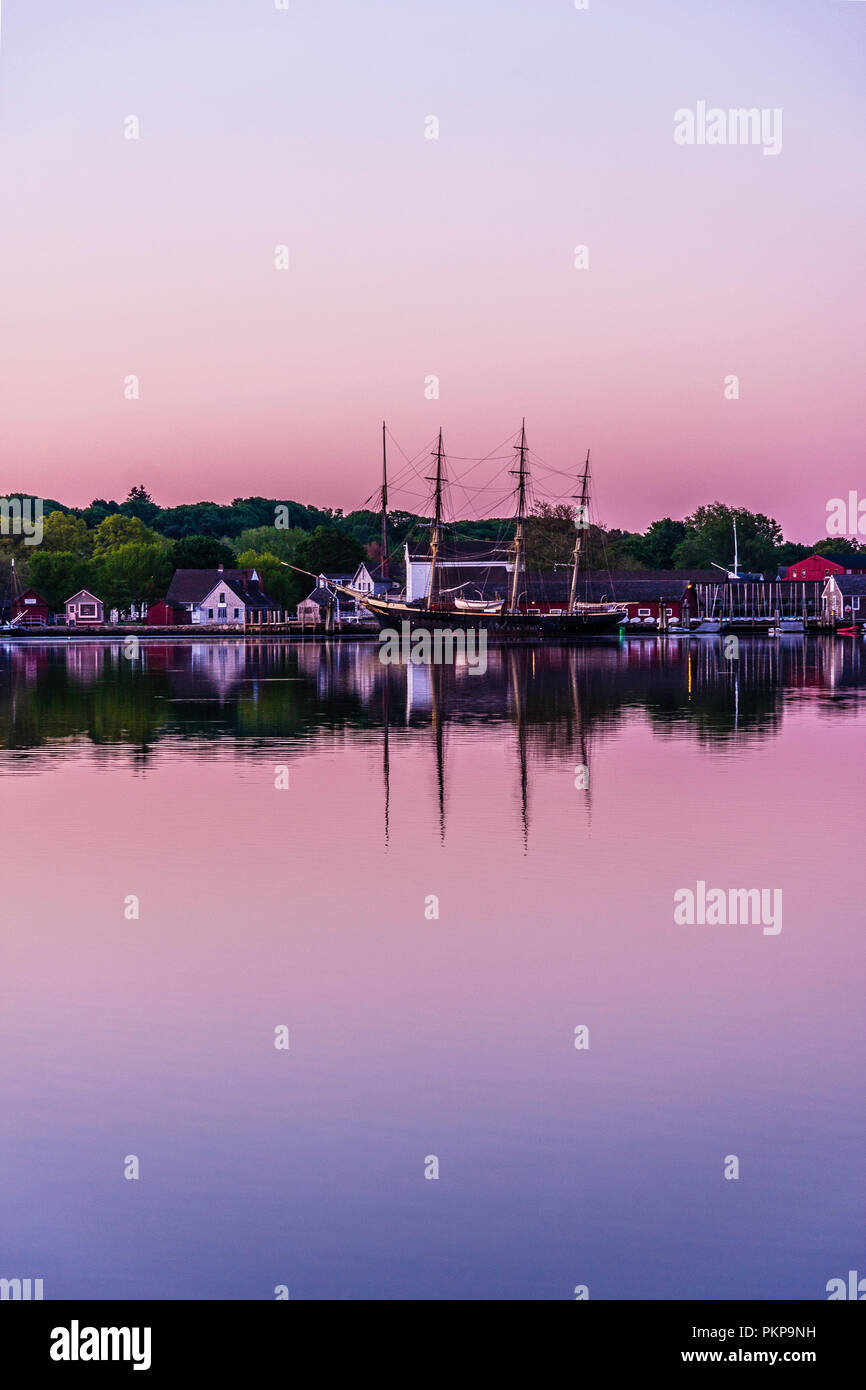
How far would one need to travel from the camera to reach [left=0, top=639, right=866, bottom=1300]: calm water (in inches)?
378

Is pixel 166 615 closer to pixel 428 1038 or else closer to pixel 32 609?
pixel 32 609

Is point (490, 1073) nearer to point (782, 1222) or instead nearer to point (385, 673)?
point (782, 1222)

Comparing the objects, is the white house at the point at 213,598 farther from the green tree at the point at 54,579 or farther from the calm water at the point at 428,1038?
the calm water at the point at 428,1038

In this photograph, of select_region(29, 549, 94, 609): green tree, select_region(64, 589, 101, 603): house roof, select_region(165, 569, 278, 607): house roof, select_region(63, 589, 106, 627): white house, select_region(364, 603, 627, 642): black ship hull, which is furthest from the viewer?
select_region(29, 549, 94, 609): green tree

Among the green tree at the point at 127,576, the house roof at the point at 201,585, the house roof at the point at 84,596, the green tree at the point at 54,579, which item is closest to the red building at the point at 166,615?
the house roof at the point at 201,585

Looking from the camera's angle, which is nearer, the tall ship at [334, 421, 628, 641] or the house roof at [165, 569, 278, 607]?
the tall ship at [334, 421, 628, 641]

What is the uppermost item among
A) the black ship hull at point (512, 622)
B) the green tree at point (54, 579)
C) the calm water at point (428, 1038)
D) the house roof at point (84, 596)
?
the green tree at point (54, 579)

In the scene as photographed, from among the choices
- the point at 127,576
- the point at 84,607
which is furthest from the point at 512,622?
the point at 84,607

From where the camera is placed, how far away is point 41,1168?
1074cm

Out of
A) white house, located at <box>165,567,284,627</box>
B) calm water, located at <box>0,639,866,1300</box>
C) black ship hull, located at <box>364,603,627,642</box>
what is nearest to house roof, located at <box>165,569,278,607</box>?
white house, located at <box>165,567,284,627</box>

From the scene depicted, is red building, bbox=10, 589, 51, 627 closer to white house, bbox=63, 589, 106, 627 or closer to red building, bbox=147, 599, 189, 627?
white house, bbox=63, 589, 106, 627

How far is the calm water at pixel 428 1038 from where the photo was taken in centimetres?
961

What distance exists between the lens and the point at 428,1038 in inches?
535
